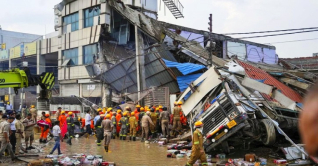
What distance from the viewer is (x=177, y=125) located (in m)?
17.5

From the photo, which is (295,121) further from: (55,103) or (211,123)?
(55,103)

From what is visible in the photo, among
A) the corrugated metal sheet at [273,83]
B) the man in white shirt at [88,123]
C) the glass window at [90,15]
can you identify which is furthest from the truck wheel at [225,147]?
the glass window at [90,15]

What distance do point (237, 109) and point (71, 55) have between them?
2423 centimetres

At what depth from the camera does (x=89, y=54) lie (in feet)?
98.2

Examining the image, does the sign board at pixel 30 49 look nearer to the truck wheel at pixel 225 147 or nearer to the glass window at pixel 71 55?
the glass window at pixel 71 55

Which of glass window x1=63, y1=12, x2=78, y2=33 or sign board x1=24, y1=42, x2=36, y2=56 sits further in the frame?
sign board x1=24, y1=42, x2=36, y2=56

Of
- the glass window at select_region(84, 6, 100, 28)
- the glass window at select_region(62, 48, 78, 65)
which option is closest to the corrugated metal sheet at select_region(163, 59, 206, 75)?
the glass window at select_region(84, 6, 100, 28)

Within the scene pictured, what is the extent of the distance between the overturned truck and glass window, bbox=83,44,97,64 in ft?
54.9

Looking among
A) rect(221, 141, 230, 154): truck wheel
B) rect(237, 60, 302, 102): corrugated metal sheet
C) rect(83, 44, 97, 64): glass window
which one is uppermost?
rect(83, 44, 97, 64): glass window

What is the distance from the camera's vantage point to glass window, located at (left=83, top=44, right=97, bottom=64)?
29.2 meters

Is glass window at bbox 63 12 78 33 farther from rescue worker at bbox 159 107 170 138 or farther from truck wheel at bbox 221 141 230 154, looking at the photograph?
truck wheel at bbox 221 141 230 154

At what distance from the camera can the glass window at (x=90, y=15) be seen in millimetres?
29047

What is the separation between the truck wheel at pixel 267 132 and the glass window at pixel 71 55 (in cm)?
2327

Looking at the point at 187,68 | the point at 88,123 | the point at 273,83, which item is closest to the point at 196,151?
the point at 273,83
